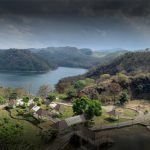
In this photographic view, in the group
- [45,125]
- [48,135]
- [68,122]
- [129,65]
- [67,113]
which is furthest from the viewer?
[129,65]

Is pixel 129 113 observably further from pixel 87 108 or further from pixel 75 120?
pixel 75 120

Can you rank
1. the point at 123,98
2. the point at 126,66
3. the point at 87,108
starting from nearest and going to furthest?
the point at 87,108 → the point at 123,98 → the point at 126,66

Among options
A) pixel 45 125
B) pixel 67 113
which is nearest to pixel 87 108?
pixel 67 113

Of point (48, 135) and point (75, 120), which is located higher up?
point (75, 120)

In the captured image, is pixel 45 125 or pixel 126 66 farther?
pixel 126 66

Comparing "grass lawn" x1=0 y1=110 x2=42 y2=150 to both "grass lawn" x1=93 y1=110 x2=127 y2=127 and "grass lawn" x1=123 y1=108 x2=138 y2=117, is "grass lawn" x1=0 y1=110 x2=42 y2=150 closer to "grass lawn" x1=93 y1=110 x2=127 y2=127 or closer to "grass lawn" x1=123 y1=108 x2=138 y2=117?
"grass lawn" x1=93 y1=110 x2=127 y2=127

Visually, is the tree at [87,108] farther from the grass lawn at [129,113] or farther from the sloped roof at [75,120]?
the grass lawn at [129,113]

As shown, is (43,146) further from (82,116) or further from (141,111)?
(141,111)

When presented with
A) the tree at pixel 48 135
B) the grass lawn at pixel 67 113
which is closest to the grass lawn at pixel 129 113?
the grass lawn at pixel 67 113

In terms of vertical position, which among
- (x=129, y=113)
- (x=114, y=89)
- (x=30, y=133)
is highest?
(x=114, y=89)

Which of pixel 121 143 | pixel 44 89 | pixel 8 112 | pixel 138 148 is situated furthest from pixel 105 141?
pixel 44 89

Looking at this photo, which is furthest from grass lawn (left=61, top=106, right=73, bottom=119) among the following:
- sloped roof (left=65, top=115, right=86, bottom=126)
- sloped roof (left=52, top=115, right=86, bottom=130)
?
sloped roof (left=52, top=115, right=86, bottom=130)

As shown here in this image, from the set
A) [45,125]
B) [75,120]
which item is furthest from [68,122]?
[45,125]
